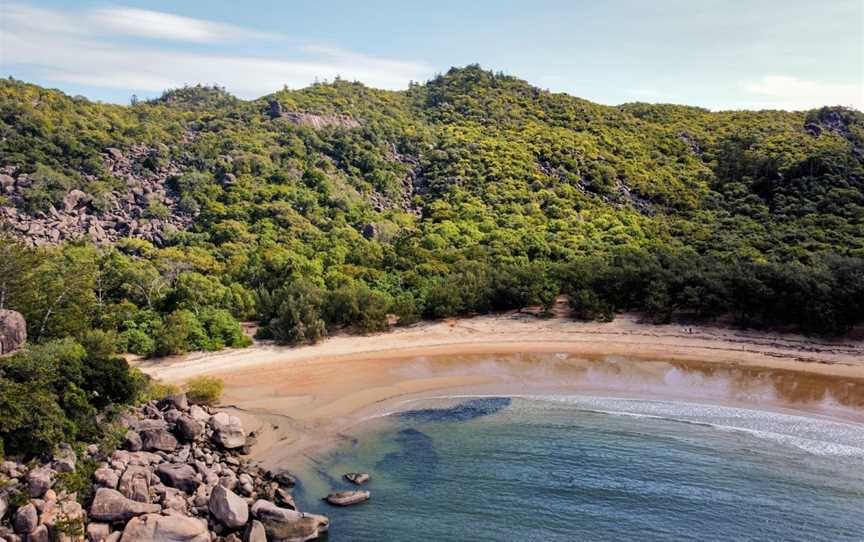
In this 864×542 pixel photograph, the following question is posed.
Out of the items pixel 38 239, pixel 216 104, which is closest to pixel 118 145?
pixel 38 239

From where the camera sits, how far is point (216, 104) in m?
103

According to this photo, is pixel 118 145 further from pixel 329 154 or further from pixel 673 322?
pixel 673 322

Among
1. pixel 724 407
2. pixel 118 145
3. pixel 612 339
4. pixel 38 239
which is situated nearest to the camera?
pixel 724 407

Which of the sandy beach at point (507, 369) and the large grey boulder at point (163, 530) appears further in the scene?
the sandy beach at point (507, 369)

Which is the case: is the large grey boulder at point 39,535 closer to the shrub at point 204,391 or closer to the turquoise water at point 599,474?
the turquoise water at point 599,474

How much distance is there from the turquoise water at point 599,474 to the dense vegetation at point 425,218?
1219cm

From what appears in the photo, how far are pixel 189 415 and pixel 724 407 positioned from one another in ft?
87.9

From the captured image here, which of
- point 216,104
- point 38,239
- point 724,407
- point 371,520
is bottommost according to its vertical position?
point 371,520

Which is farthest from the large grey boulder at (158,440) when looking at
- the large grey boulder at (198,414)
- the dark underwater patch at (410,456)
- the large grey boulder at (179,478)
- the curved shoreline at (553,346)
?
the curved shoreline at (553,346)

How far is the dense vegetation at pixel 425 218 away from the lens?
40.2m

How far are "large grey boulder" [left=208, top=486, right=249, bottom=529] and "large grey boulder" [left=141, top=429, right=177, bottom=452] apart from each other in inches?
177

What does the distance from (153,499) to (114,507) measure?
1.39 metres

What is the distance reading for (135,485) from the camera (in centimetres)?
2188

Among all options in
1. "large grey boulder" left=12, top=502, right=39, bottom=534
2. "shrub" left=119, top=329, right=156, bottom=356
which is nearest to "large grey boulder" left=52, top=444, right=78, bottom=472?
"large grey boulder" left=12, top=502, right=39, bottom=534
